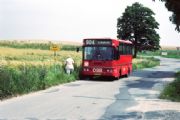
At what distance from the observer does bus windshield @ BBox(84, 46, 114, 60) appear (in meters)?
32.8

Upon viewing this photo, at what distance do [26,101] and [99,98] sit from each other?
11.1 ft

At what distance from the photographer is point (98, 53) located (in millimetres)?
32969

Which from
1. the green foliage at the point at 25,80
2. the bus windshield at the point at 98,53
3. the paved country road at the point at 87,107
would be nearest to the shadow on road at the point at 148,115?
the paved country road at the point at 87,107

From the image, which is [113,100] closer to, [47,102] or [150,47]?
[47,102]

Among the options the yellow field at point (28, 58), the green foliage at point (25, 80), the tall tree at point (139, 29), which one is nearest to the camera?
the green foliage at point (25, 80)

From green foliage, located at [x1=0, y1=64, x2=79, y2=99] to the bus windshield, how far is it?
3.40 meters

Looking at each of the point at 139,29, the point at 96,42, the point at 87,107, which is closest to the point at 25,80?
the point at 87,107

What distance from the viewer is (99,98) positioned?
20547 mm

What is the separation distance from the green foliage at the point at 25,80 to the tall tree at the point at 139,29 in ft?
248

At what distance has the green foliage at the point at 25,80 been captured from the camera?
790 inches

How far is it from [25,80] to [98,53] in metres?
11.2

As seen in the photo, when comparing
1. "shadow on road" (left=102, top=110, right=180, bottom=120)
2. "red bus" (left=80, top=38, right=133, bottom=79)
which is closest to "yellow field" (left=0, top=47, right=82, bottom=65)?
"red bus" (left=80, top=38, right=133, bottom=79)

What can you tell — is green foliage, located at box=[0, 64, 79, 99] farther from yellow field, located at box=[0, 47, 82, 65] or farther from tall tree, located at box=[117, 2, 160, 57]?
tall tree, located at box=[117, 2, 160, 57]

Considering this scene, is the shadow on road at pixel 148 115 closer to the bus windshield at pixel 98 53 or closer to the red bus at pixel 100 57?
the red bus at pixel 100 57
